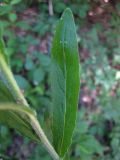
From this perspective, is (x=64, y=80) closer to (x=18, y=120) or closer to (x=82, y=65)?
(x=18, y=120)

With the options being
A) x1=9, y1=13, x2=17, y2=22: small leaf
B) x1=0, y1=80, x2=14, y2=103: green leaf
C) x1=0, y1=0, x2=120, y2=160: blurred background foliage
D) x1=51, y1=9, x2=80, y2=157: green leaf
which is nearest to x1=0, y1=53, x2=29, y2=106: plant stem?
x1=0, y1=80, x2=14, y2=103: green leaf

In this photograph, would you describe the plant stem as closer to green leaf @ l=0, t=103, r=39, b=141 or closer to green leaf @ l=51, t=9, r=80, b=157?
green leaf @ l=0, t=103, r=39, b=141

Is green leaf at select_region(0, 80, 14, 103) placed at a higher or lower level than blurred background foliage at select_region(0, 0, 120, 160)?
higher

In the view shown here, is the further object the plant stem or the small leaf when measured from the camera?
the small leaf

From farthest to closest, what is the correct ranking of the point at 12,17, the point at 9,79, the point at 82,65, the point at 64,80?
the point at 82,65
the point at 12,17
the point at 64,80
the point at 9,79

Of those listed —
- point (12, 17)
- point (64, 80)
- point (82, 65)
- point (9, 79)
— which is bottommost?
point (82, 65)

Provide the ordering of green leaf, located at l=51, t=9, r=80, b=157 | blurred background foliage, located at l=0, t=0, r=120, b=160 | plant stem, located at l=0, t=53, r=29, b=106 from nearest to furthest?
plant stem, located at l=0, t=53, r=29, b=106, green leaf, located at l=51, t=9, r=80, b=157, blurred background foliage, located at l=0, t=0, r=120, b=160

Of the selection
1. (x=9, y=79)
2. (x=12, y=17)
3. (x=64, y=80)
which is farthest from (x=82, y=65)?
(x=9, y=79)

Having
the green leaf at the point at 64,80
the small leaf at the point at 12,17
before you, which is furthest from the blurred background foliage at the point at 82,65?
the green leaf at the point at 64,80

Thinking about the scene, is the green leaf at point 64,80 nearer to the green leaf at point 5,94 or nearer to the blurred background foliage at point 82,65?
the green leaf at point 5,94
